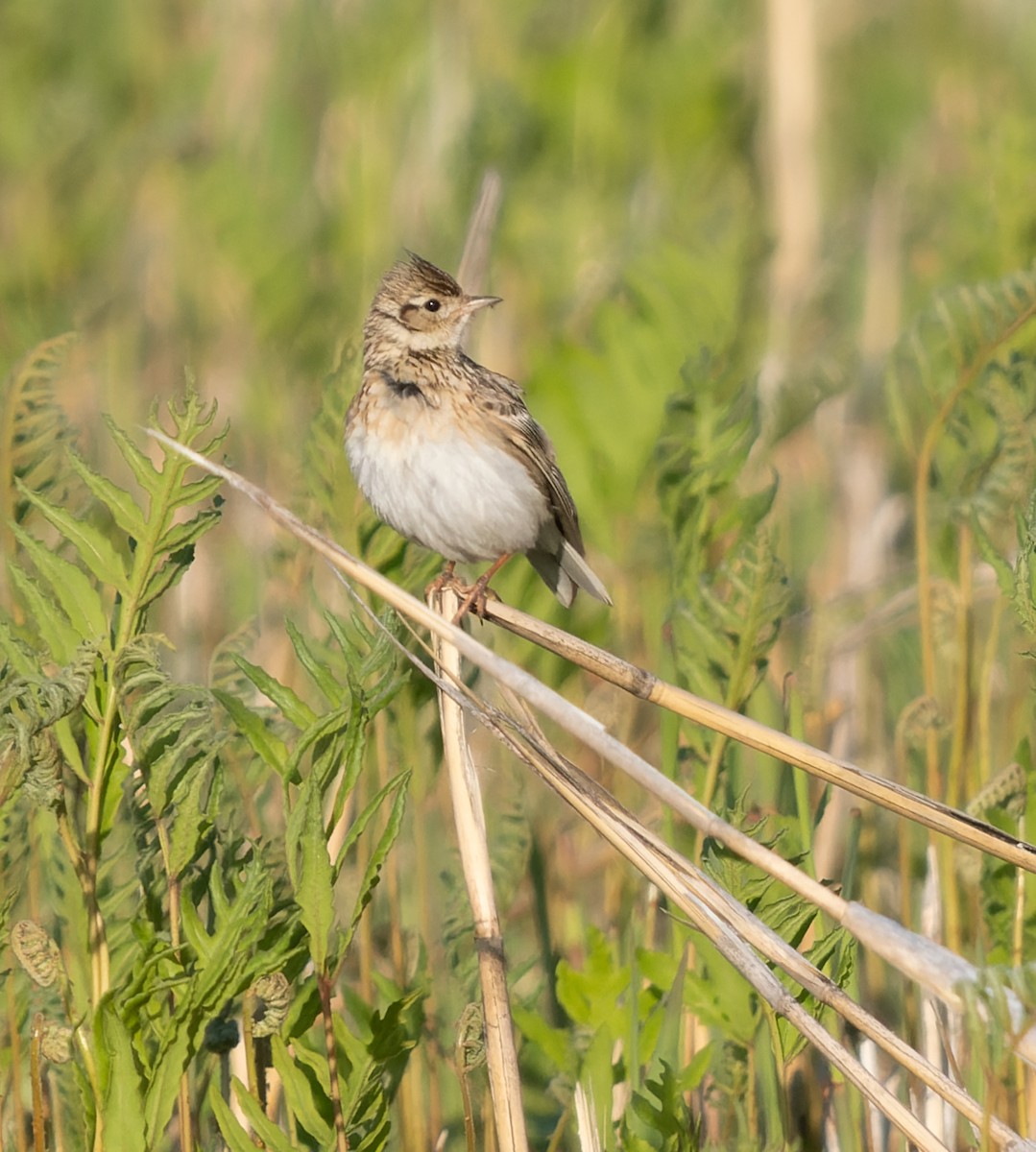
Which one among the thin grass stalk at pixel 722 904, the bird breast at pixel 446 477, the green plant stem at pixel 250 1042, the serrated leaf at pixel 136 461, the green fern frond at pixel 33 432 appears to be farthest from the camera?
the bird breast at pixel 446 477

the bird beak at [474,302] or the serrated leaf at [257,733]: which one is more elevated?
the bird beak at [474,302]

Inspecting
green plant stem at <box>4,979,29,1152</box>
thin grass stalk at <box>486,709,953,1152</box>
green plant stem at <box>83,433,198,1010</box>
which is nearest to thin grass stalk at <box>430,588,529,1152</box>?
thin grass stalk at <box>486,709,953,1152</box>

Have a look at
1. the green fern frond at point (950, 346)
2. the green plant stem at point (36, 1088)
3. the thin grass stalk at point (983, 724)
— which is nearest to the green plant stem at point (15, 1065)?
the green plant stem at point (36, 1088)

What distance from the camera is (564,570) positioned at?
465cm

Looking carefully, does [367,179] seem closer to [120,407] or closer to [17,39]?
[120,407]

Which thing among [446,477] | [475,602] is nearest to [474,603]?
[475,602]

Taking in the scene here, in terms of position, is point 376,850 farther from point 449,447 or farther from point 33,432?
point 449,447

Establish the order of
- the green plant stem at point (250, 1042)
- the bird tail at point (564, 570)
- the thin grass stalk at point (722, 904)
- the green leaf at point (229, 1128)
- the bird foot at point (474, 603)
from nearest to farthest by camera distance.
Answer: the thin grass stalk at point (722, 904)
the green leaf at point (229, 1128)
the green plant stem at point (250, 1042)
the bird foot at point (474, 603)
the bird tail at point (564, 570)

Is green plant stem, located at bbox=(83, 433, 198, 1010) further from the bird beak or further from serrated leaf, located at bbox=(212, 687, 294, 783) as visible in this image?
the bird beak

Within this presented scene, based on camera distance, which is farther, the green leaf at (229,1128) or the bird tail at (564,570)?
the bird tail at (564,570)

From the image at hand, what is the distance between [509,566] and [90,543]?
6.70 feet

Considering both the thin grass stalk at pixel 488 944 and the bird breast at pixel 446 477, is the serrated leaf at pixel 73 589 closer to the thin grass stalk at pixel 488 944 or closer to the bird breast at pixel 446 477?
the thin grass stalk at pixel 488 944

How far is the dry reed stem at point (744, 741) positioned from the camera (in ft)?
7.18

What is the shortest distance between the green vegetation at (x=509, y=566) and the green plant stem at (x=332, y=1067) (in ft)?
0.05
